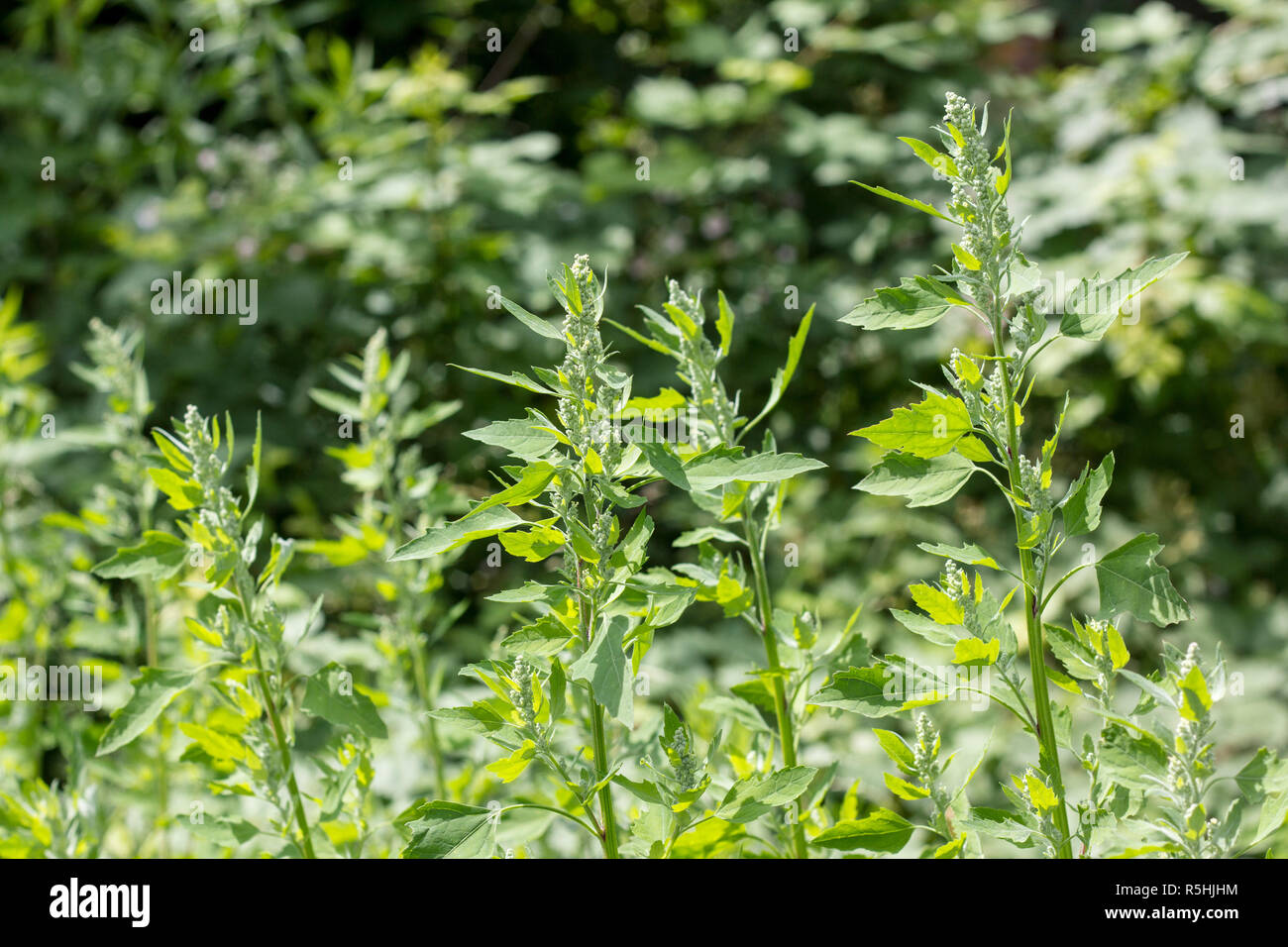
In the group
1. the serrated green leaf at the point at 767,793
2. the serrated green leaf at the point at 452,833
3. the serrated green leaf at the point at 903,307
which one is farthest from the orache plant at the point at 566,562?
the serrated green leaf at the point at 903,307

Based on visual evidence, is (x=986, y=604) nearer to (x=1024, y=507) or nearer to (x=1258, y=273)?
(x=1024, y=507)

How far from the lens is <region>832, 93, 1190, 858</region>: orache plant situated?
86 cm

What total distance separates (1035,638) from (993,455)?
15 cm

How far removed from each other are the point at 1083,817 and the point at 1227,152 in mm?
3060

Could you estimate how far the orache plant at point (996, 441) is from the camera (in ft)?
2.82

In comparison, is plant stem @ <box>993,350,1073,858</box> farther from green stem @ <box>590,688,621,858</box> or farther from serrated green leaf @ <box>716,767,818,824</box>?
green stem @ <box>590,688,621,858</box>

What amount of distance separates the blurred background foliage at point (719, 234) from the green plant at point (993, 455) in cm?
201

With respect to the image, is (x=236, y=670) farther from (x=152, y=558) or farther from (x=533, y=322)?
(x=533, y=322)

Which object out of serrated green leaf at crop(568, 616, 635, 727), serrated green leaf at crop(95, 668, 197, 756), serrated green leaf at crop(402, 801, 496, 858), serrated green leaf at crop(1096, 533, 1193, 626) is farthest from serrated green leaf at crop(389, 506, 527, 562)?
serrated green leaf at crop(1096, 533, 1193, 626)

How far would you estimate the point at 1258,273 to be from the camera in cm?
337

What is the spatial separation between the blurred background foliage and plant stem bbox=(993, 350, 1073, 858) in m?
2.01

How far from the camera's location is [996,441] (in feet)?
2.95

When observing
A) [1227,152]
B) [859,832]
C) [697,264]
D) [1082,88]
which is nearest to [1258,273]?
[1227,152]

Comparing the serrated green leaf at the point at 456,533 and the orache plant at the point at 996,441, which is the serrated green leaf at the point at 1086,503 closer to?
the orache plant at the point at 996,441
